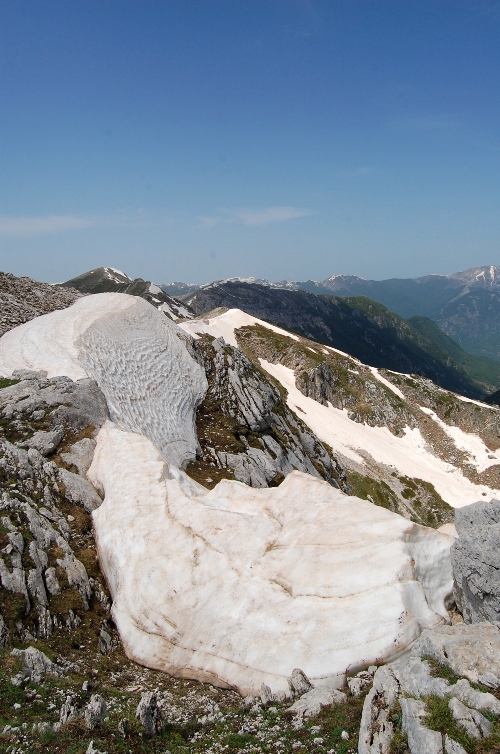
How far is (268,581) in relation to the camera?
51.6 ft

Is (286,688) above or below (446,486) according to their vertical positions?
above

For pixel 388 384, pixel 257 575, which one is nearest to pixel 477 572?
pixel 257 575

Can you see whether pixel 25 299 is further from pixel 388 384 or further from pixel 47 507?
pixel 388 384

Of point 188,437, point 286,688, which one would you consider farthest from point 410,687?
point 188,437

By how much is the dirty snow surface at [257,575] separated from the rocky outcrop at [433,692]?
2.10 meters

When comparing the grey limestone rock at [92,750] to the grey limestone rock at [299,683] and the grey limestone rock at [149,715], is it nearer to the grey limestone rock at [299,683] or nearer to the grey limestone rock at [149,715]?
the grey limestone rock at [149,715]

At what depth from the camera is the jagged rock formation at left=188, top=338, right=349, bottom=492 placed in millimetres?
38188

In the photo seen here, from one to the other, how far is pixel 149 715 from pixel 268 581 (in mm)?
5910

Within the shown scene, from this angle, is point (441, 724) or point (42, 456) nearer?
point (441, 724)

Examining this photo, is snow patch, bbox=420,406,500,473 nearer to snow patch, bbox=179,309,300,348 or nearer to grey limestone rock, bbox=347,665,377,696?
snow patch, bbox=179,309,300,348

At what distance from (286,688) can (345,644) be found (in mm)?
2087

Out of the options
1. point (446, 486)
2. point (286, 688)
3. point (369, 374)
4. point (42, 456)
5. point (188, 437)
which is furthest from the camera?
point (369, 374)

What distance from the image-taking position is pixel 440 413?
415 ft

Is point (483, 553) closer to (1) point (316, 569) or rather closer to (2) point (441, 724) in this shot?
(1) point (316, 569)
